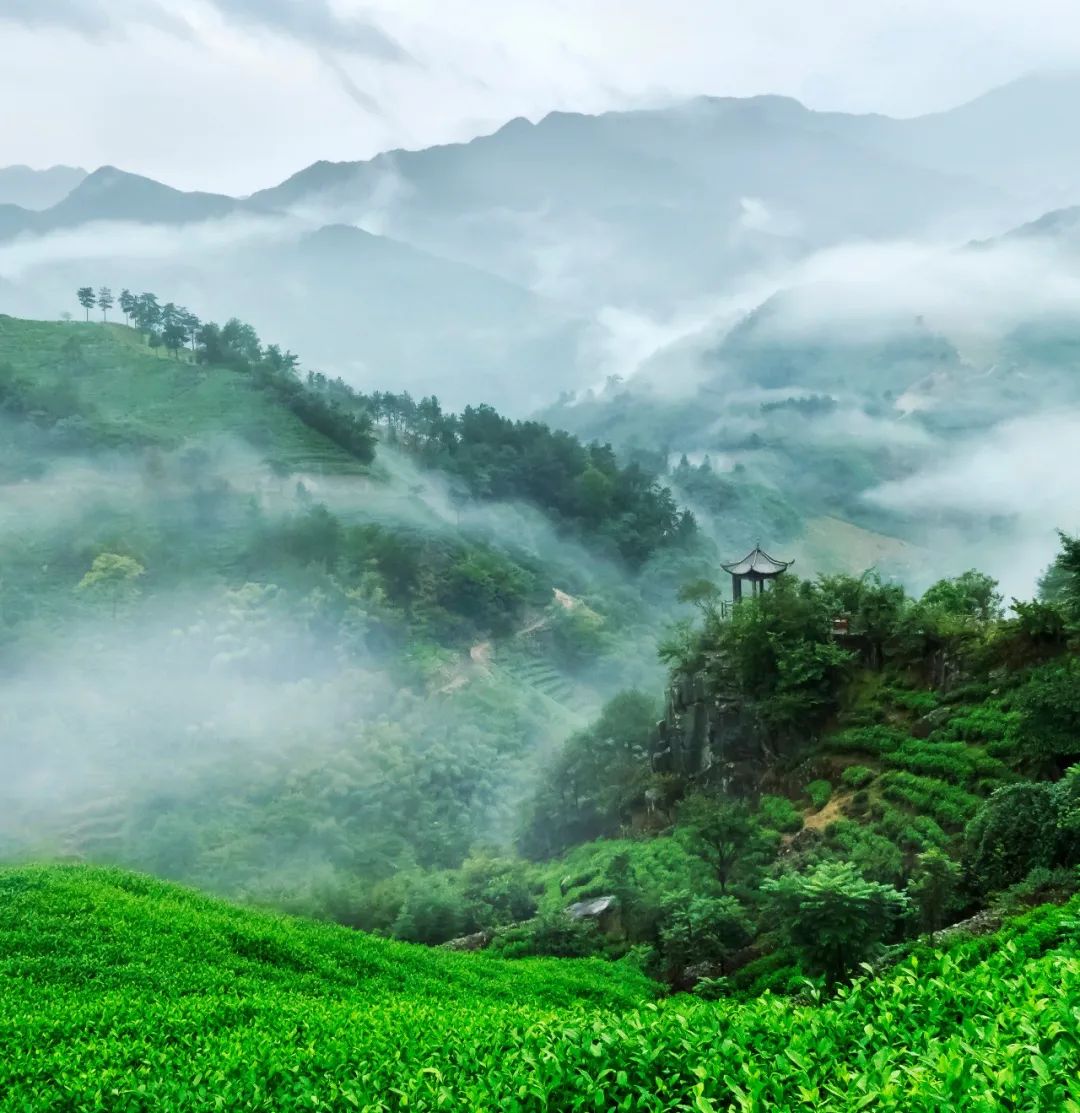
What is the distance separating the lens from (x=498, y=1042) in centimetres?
475

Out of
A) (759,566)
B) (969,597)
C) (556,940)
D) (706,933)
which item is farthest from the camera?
(759,566)

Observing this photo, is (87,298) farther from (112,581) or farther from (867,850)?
(867,850)

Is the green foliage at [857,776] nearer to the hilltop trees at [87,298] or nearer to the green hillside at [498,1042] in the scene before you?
the green hillside at [498,1042]

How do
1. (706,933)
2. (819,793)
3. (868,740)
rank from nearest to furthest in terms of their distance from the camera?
(706,933) < (819,793) < (868,740)

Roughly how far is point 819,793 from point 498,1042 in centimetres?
1482

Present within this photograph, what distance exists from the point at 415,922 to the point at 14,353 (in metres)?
59.4

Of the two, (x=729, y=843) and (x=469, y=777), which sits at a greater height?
(x=729, y=843)

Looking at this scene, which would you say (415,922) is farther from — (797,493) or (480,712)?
(797,493)

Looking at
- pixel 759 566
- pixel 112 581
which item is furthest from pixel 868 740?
pixel 112 581

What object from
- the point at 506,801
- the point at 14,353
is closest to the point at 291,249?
the point at 14,353

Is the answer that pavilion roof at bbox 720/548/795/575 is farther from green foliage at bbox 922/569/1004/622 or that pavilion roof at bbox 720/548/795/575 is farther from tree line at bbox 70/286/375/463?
tree line at bbox 70/286/375/463

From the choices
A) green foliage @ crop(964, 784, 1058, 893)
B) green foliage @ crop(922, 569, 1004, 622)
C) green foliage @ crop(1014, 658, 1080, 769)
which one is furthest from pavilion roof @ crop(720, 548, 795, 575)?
green foliage @ crop(964, 784, 1058, 893)

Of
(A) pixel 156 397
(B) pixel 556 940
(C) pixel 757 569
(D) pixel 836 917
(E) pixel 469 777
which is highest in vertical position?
(A) pixel 156 397

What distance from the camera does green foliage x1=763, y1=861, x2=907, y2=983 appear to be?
31.4ft
